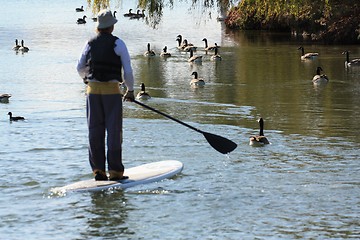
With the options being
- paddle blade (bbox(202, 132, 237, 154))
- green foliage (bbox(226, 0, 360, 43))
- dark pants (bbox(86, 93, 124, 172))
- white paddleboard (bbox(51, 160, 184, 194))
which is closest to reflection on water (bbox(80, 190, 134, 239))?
white paddleboard (bbox(51, 160, 184, 194))

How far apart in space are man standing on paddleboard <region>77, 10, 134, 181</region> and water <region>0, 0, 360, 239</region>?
507 millimetres

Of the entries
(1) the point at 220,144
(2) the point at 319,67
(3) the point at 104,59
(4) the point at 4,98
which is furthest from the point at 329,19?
(3) the point at 104,59

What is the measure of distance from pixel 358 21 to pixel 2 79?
650 inches

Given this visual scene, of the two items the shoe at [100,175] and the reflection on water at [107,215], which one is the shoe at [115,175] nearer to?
the shoe at [100,175]

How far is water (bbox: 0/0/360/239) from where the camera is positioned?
10180 millimetres

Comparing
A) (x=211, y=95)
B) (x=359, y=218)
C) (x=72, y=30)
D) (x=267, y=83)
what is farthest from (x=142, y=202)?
(x=72, y=30)

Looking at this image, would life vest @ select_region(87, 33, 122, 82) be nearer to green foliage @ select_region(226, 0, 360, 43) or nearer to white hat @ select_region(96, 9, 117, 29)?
white hat @ select_region(96, 9, 117, 29)

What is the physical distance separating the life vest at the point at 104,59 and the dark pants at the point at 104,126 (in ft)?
0.87

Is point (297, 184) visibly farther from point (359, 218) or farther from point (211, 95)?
point (211, 95)

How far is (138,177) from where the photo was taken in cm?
1211

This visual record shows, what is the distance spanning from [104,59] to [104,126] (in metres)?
0.91

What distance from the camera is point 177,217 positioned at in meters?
10.4

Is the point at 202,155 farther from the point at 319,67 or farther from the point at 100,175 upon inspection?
the point at 319,67

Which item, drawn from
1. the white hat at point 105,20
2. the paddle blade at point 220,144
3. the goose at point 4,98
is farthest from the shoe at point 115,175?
the goose at point 4,98
